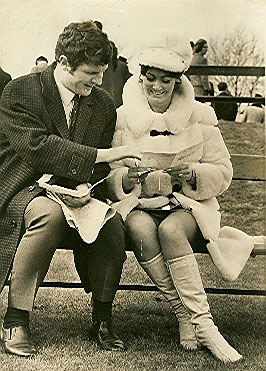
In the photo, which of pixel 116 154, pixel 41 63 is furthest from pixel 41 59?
pixel 116 154

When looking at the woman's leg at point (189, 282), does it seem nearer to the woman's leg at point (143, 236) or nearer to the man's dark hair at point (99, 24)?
the woman's leg at point (143, 236)

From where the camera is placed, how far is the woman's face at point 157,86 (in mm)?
3170

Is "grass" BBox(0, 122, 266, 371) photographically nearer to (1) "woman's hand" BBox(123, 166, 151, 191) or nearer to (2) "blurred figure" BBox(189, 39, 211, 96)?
(1) "woman's hand" BBox(123, 166, 151, 191)

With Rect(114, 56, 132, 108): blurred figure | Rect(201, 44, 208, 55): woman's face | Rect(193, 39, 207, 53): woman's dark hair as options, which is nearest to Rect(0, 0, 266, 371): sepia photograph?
Rect(193, 39, 207, 53): woman's dark hair

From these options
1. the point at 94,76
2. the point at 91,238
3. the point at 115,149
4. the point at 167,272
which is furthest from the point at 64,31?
the point at 167,272

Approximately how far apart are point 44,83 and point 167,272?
1.09 m

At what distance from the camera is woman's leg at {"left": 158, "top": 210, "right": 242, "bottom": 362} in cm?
294

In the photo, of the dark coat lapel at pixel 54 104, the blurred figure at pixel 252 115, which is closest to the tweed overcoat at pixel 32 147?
the dark coat lapel at pixel 54 104

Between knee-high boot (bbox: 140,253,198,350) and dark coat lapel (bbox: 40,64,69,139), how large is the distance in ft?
2.45

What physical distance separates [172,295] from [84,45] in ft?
4.11

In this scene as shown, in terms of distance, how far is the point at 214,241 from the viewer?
3188mm

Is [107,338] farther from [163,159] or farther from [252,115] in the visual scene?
[252,115]

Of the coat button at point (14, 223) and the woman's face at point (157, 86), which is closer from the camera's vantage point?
the coat button at point (14, 223)

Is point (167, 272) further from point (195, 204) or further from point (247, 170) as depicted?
point (247, 170)
